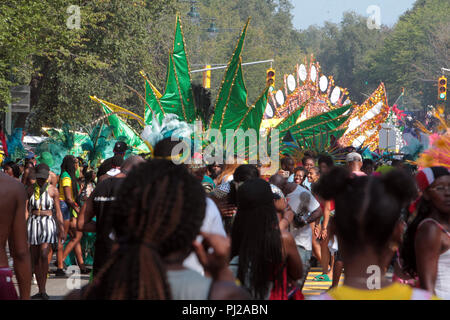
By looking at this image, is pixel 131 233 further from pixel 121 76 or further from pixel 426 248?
pixel 121 76

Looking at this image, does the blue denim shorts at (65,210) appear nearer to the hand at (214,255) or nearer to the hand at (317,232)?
the hand at (317,232)

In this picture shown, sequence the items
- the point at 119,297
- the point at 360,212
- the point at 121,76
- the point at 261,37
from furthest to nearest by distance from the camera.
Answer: the point at 261,37 < the point at 121,76 < the point at 360,212 < the point at 119,297

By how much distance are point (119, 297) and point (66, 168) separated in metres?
9.19

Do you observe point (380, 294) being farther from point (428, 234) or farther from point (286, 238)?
point (286, 238)

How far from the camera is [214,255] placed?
10.2 ft

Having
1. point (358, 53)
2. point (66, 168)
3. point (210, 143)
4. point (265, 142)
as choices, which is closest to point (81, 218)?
point (66, 168)

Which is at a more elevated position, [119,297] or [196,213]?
[196,213]

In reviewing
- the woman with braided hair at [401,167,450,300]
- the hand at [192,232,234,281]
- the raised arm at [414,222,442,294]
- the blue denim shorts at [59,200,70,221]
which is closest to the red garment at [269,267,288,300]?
the woman with braided hair at [401,167,450,300]

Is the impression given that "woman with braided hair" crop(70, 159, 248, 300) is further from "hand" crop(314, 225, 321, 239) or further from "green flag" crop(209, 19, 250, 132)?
"green flag" crop(209, 19, 250, 132)

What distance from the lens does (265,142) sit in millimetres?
15141

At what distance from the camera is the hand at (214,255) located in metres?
2.90

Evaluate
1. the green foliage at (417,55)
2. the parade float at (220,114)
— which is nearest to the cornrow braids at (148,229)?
the parade float at (220,114)

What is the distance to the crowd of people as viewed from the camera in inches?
105

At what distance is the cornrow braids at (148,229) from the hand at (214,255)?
182 millimetres
